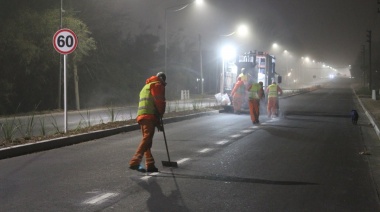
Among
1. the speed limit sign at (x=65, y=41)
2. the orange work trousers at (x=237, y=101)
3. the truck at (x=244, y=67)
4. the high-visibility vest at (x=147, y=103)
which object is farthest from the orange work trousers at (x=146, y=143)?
the truck at (x=244, y=67)

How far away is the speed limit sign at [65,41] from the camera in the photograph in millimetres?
13062

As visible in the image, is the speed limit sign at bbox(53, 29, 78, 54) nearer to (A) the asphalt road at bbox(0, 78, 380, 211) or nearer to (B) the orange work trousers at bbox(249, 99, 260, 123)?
(A) the asphalt road at bbox(0, 78, 380, 211)

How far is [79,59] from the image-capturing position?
31641mm

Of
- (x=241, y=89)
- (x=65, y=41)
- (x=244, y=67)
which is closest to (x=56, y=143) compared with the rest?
(x=65, y=41)

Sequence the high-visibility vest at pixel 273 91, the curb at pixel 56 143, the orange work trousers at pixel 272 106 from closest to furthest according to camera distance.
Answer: the curb at pixel 56 143, the high-visibility vest at pixel 273 91, the orange work trousers at pixel 272 106

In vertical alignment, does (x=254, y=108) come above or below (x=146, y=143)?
above

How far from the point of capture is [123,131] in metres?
15.5

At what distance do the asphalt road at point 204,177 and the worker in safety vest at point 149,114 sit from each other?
0.25 meters

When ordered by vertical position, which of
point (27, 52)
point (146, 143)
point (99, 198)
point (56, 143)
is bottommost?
point (99, 198)

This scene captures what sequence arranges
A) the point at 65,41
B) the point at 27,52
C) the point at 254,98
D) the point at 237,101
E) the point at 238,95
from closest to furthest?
the point at 65,41, the point at 254,98, the point at 238,95, the point at 237,101, the point at 27,52

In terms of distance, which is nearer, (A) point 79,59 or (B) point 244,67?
(B) point 244,67

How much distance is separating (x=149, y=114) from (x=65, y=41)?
18.9 feet

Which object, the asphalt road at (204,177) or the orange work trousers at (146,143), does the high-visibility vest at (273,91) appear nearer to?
the asphalt road at (204,177)

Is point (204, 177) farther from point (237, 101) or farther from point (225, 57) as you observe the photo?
point (225, 57)
